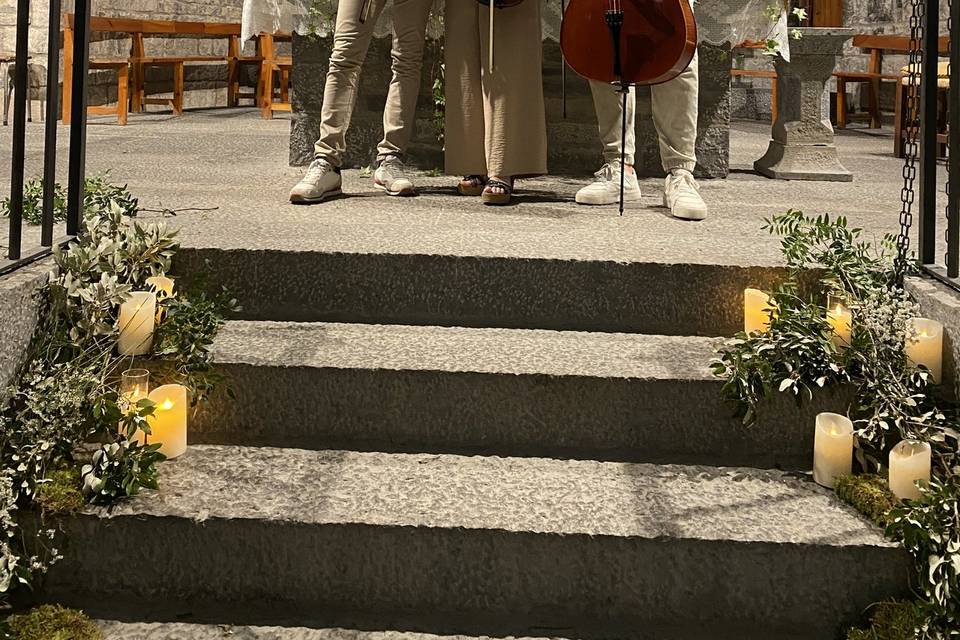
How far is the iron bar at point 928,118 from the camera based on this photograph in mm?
2150

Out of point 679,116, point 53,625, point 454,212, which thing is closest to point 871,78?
point 679,116

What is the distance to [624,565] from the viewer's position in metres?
1.72

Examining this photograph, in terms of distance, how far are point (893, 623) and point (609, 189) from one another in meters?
1.95

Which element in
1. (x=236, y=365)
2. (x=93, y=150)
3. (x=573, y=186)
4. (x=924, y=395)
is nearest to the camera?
(x=924, y=395)

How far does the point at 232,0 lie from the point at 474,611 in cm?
1054

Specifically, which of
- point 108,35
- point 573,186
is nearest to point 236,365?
point 573,186

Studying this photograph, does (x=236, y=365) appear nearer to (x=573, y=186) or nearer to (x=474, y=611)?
(x=474, y=611)

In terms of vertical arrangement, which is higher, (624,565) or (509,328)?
(509,328)

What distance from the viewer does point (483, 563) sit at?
1.73 meters

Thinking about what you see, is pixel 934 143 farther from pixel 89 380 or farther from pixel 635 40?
pixel 89 380

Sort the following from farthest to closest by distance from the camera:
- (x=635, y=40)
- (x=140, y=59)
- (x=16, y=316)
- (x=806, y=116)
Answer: (x=140, y=59) < (x=806, y=116) < (x=635, y=40) < (x=16, y=316)

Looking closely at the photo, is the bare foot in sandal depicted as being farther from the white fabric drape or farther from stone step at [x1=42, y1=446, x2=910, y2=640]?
stone step at [x1=42, y1=446, x2=910, y2=640]

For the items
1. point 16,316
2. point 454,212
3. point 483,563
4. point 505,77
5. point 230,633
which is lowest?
point 230,633

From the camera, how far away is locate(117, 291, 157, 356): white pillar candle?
6.76ft
